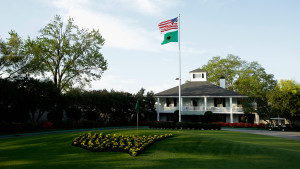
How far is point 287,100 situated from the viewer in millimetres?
32219

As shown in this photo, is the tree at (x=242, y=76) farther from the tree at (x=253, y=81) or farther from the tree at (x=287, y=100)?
the tree at (x=287, y=100)

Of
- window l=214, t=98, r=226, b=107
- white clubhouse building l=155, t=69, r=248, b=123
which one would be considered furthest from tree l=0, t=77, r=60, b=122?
window l=214, t=98, r=226, b=107

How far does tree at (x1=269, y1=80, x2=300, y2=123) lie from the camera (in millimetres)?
32125

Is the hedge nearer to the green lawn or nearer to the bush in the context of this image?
the bush

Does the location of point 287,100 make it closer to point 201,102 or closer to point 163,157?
point 201,102

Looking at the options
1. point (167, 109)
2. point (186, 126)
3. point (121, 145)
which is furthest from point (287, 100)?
point (121, 145)

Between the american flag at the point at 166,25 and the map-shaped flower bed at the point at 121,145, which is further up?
the american flag at the point at 166,25

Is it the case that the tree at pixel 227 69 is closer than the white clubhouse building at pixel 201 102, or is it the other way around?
the white clubhouse building at pixel 201 102

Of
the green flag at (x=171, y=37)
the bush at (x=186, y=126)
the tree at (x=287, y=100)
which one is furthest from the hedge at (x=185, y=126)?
the tree at (x=287, y=100)

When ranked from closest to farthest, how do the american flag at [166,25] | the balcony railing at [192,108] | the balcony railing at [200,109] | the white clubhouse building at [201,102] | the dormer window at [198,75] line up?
1. the american flag at [166,25]
2. the balcony railing at [200,109]
3. the white clubhouse building at [201,102]
4. the balcony railing at [192,108]
5. the dormer window at [198,75]

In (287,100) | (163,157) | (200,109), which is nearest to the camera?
(163,157)

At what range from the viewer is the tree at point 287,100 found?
3212 cm

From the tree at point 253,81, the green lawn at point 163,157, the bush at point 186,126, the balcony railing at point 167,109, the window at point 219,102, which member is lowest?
the green lawn at point 163,157

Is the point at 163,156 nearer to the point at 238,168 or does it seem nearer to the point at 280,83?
the point at 238,168
